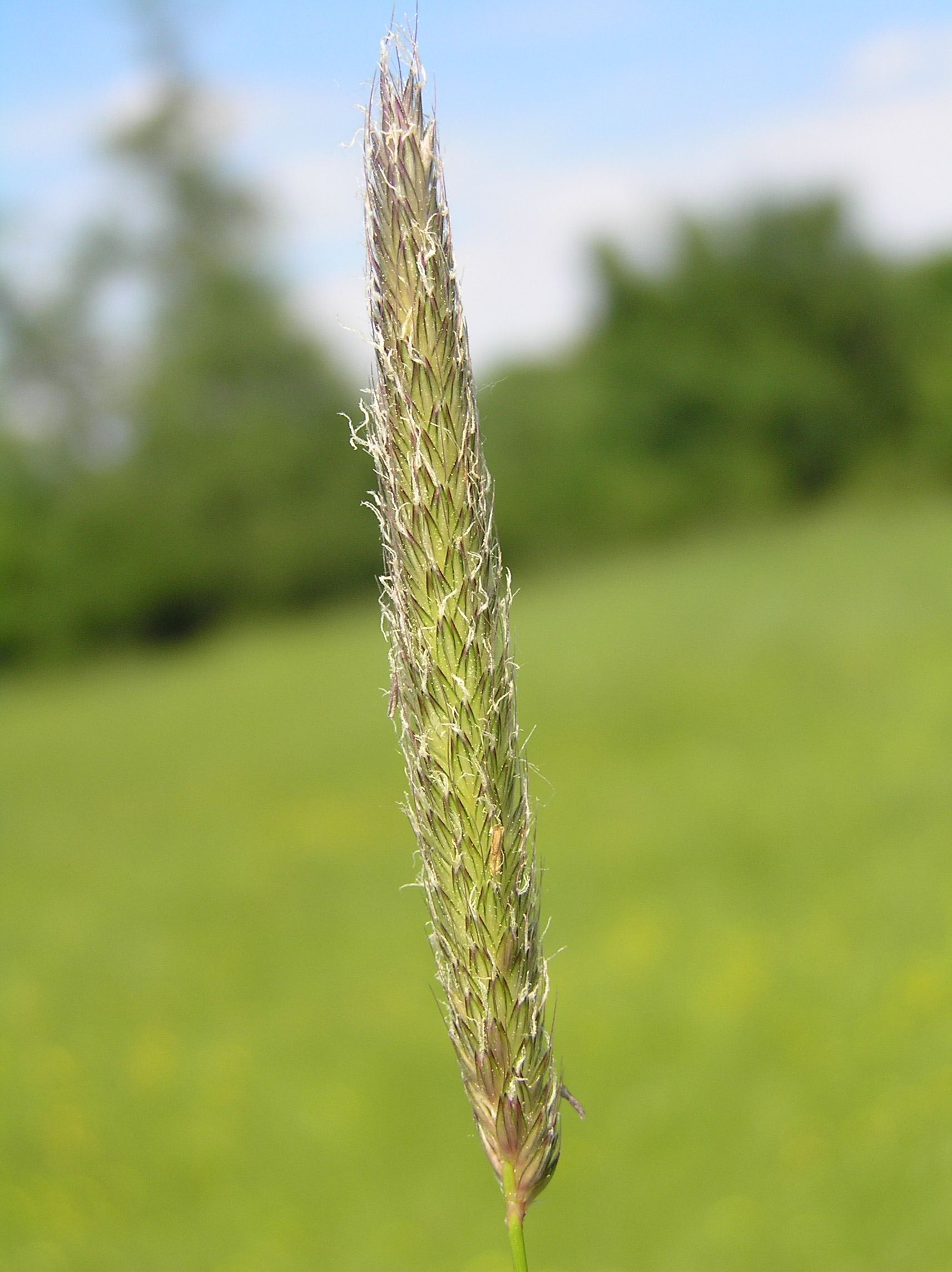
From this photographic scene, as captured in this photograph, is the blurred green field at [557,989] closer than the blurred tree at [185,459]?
Yes

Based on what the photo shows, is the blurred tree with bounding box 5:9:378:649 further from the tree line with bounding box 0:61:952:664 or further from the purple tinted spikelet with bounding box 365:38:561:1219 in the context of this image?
the purple tinted spikelet with bounding box 365:38:561:1219

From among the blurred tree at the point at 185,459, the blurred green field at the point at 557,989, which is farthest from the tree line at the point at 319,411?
the blurred green field at the point at 557,989

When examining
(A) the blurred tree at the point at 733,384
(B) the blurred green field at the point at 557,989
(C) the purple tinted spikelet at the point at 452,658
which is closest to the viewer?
(C) the purple tinted spikelet at the point at 452,658

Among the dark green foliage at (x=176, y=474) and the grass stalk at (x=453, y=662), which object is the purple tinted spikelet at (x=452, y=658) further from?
the dark green foliage at (x=176, y=474)

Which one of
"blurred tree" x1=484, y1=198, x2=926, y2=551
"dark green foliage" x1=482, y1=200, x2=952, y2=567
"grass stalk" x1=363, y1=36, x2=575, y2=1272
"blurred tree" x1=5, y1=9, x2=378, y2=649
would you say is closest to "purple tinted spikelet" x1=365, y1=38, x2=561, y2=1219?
"grass stalk" x1=363, y1=36, x2=575, y2=1272

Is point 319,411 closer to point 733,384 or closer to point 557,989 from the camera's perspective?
point 733,384

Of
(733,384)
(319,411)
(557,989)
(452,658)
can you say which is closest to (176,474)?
(319,411)

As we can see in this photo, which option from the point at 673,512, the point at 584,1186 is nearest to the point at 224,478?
the point at 673,512

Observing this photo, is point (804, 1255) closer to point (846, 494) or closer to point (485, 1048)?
point (485, 1048)
